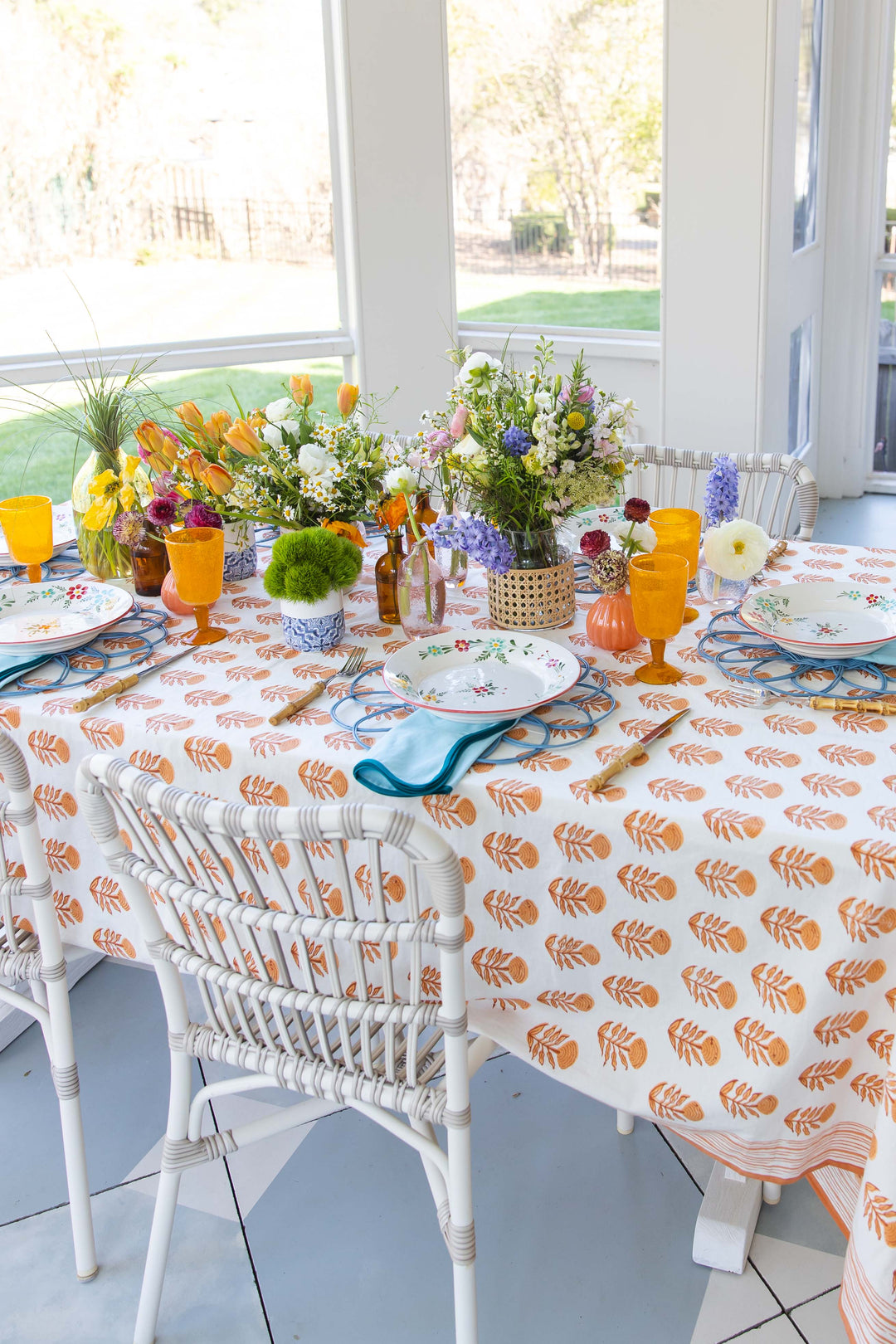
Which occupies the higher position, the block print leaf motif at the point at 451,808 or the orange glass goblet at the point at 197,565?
the orange glass goblet at the point at 197,565

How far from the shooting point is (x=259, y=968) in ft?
3.78

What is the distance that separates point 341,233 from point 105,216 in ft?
2.47

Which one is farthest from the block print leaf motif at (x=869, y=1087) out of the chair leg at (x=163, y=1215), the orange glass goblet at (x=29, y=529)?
the orange glass goblet at (x=29, y=529)

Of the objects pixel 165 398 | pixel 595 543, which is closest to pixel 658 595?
pixel 595 543

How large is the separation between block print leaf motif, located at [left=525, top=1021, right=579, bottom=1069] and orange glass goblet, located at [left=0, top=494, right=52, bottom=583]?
1134mm

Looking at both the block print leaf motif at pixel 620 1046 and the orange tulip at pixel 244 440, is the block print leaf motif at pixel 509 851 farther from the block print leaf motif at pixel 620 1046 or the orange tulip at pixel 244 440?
the orange tulip at pixel 244 440

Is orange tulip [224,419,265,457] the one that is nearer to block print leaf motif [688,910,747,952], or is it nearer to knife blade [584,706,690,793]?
knife blade [584,706,690,793]

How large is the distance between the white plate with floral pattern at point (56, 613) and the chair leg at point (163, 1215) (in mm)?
618

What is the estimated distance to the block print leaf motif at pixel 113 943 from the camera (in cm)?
145

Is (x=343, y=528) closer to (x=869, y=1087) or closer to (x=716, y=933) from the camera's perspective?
(x=716, y=933)

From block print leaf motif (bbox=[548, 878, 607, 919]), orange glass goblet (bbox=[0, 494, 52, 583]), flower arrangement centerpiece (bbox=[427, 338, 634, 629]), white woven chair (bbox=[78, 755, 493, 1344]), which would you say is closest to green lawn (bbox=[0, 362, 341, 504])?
orange glass goblet (bbox=[0, 494, 52, 583])

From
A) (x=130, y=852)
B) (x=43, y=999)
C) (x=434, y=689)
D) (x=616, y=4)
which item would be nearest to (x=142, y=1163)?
(x=43, y=999)

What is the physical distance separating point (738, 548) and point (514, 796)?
1.83 feet

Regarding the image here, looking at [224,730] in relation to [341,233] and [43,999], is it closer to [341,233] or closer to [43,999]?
[43,999]
